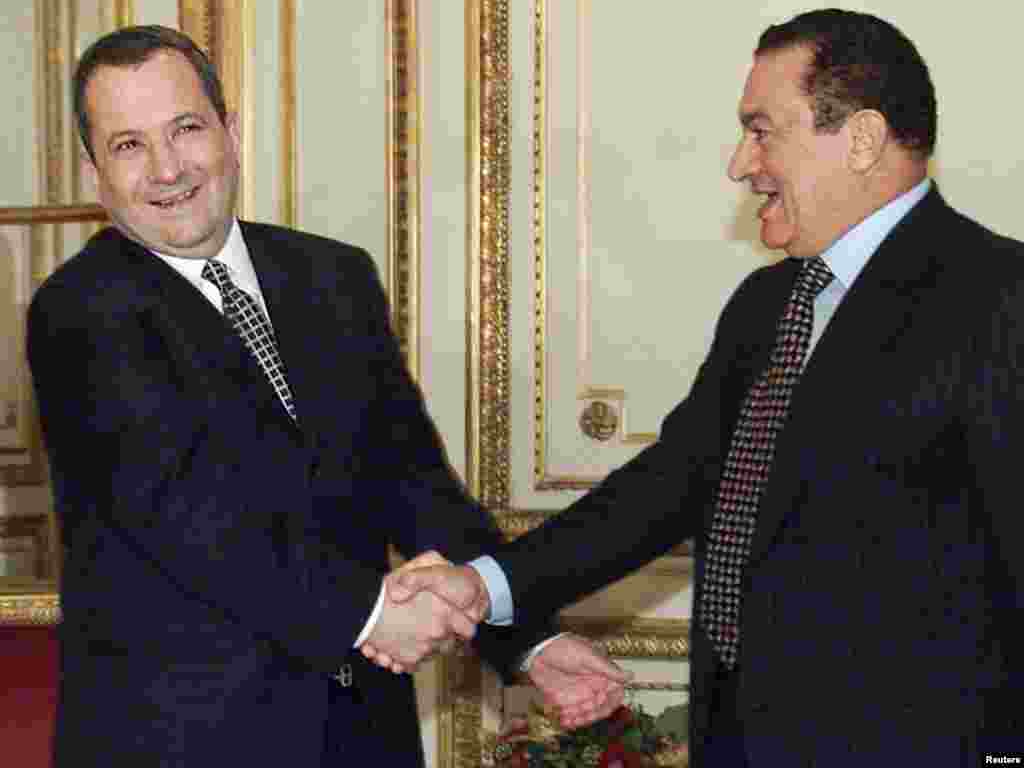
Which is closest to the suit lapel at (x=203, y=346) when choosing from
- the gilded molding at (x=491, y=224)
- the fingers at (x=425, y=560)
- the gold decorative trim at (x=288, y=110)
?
the fingers at (x=425, y=560)

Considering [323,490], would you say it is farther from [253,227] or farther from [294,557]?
[253,227]

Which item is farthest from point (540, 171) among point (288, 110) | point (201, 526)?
point (201, 526)

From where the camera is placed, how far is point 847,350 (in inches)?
104

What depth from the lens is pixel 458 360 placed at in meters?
4.81

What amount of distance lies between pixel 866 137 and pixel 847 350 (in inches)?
13.6

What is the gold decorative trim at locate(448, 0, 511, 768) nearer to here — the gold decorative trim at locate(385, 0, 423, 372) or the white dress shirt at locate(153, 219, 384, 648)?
the gold decorative trim at locate(385, 0, 423, 372)

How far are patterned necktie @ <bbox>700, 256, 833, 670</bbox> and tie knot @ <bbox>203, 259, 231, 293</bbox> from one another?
34.0 inches

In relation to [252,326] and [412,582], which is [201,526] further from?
[412,582]

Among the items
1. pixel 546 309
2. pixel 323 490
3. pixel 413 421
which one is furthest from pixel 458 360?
pixel 323 490

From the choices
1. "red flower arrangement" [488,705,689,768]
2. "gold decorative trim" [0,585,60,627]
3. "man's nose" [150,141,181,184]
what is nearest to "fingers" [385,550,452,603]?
"man's nose" [150,141,181,184]

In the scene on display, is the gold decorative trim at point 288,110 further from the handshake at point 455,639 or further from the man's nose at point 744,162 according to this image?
the man's nose at point 744,162

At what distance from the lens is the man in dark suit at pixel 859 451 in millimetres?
2484

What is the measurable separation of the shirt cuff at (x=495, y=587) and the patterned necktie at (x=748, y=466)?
495 millimetres

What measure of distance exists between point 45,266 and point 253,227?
204 centimetres
